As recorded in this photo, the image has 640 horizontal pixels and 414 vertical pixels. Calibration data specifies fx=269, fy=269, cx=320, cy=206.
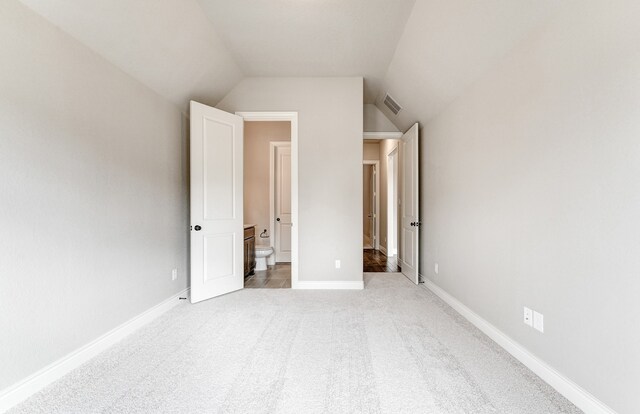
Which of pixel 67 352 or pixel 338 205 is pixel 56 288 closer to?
pixel 67 352

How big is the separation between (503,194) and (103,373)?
3.05 metres

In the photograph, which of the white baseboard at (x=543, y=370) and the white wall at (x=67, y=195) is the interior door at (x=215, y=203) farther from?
the white baseboard at (x=543, y=370)

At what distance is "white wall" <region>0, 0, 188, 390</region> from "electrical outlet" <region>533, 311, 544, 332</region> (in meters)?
3.04

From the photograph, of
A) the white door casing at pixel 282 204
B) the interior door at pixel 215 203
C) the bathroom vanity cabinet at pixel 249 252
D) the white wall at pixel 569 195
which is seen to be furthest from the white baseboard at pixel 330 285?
the white door casing at pixel 282 204

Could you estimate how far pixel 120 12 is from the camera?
73.9 inches

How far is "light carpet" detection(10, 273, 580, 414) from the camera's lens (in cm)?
145

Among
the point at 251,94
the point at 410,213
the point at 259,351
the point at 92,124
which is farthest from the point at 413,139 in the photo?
the point at 92,124

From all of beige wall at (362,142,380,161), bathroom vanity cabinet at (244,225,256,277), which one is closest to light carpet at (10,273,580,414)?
bathroom vanity cabinet at (244,225,256,277)

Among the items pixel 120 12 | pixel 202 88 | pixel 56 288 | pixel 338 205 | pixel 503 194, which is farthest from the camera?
pixel 338 205

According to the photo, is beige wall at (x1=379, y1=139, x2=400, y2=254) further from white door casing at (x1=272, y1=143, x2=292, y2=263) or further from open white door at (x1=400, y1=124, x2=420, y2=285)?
white door casing at (x1=272, y1=143, x2=292, y2=263)

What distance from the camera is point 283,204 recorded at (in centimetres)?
526

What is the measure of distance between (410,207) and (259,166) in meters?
2.88

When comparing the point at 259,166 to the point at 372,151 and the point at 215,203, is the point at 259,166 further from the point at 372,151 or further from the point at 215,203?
the point at 372,151

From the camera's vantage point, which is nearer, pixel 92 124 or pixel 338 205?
pixel 92 124
